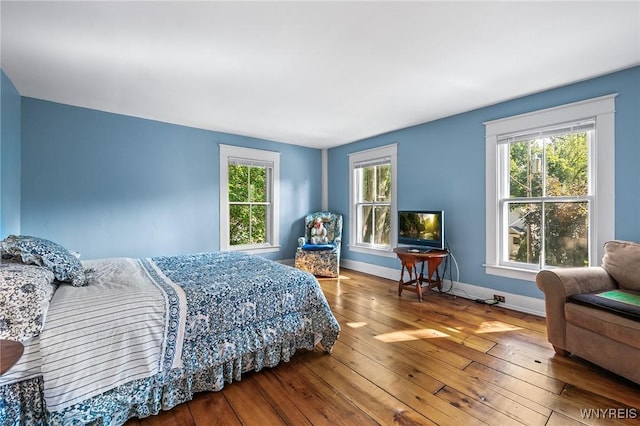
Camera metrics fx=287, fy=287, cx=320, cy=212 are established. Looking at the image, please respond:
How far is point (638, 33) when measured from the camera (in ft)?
6.77

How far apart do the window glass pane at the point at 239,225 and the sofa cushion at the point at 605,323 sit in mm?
4231

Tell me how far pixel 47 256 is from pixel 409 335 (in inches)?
108

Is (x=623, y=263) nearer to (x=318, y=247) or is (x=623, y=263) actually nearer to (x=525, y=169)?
(x=525, y=169)

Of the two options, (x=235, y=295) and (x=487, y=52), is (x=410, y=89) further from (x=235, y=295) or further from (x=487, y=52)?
(x=235, y=295)

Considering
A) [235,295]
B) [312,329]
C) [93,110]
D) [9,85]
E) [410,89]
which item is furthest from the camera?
[93,110]

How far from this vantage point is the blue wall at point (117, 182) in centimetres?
326

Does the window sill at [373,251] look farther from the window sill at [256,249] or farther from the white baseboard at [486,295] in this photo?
the window sill at [256,249]

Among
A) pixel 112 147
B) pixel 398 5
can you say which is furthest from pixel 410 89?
pixel 112 147

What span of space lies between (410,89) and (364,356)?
2584mm

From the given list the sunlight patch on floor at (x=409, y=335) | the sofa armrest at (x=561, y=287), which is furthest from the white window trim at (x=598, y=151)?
the sunlight patch on floor at (x=409, y=335)

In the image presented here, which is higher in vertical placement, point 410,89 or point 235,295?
point 410,89

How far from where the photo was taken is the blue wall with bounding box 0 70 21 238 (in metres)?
2.56

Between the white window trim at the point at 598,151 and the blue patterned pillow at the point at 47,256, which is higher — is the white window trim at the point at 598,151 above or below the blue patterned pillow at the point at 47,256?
above

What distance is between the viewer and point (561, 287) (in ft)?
7.26
